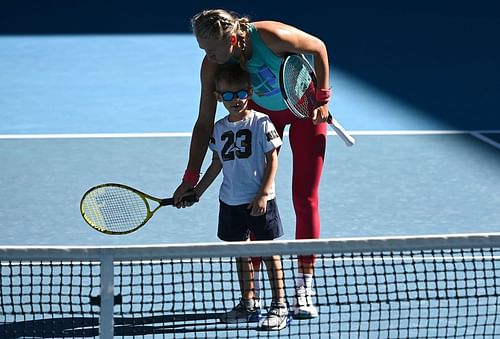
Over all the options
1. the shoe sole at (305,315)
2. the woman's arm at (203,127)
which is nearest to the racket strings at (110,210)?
the woman's arm at (203,127)

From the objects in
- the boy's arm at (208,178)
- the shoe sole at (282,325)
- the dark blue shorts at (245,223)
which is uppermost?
the boy's arm at (208,178)

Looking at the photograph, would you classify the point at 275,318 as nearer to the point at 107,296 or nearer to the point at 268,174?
the point at 268,174

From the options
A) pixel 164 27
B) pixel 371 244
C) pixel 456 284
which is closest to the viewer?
pixel 371 244

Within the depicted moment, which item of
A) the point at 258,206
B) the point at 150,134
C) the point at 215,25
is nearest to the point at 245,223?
the point at 258,206

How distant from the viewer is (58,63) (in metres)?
10.2

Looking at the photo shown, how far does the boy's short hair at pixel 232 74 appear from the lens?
14.8 ft

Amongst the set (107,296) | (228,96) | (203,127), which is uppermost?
(228,96)

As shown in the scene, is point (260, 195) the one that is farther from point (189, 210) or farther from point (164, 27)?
point (164, 27)

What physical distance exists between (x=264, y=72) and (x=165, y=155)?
303 centimetres

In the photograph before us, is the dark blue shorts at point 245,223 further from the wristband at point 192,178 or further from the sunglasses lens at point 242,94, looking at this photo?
the sunglasses lens at point 242,94

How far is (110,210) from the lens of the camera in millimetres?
4758

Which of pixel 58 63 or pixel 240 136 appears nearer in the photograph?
pixel 240 136

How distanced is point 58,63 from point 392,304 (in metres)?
5.91

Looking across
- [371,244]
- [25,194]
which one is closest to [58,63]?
[25,194]
